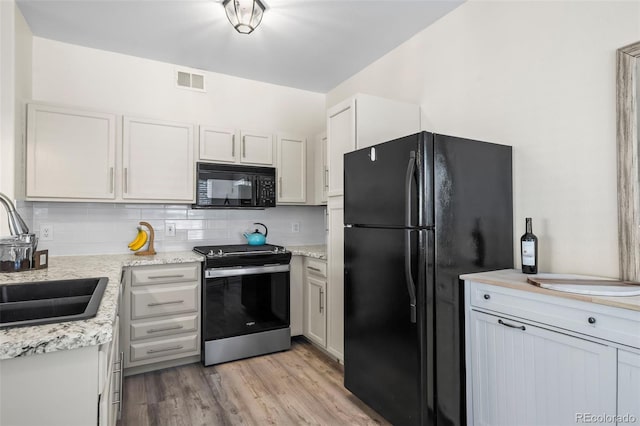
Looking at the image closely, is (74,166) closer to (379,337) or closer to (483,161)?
(379,337)

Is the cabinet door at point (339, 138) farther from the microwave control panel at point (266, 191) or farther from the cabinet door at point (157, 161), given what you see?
the cabinet door at point (157, 161)

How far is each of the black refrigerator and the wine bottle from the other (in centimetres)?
18

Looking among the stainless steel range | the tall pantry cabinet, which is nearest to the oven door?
the stainless steel range

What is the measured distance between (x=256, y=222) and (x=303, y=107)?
4.72 feet

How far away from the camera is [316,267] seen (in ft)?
10.4

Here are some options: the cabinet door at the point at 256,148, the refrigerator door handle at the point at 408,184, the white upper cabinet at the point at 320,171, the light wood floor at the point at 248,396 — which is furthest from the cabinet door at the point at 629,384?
the cabinet door at the point at 256,148

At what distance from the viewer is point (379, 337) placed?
6.78 ft

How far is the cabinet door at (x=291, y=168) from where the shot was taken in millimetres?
3594

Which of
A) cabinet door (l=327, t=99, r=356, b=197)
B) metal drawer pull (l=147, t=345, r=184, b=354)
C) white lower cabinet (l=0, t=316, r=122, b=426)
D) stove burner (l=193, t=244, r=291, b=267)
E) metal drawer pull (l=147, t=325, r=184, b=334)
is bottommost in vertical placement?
metal drawer pull (l=147, t=345, r=184, b=354)

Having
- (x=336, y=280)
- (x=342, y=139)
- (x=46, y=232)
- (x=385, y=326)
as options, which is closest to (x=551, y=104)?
(x=342, y=139)

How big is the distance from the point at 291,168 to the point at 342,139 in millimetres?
1058

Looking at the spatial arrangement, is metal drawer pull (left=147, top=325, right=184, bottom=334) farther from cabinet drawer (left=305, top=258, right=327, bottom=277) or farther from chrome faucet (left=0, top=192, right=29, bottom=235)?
chrome faucet (left=0, top=192, right=29, bottom=235)

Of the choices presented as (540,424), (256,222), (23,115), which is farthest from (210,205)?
(540,424)

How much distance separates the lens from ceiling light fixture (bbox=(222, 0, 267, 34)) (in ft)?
7.51
